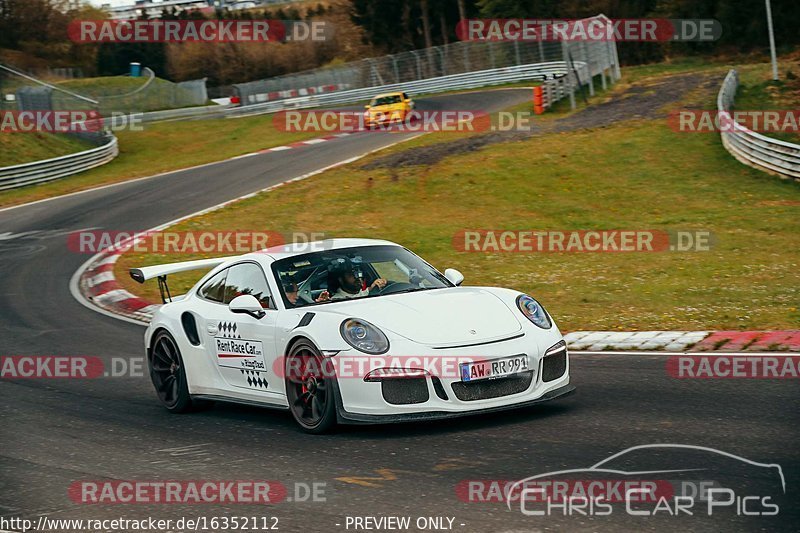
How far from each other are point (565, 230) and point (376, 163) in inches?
363

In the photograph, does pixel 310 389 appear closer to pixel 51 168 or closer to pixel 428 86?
pixel 51 168

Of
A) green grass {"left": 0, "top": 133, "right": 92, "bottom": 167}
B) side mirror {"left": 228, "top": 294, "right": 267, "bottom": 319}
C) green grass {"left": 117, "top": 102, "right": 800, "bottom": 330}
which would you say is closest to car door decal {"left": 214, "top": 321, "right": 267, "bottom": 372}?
side mirror {"left": 228, "top": 294, "right": 267, "bottom": 319}

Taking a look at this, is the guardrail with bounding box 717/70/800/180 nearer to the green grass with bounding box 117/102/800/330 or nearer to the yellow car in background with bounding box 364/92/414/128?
the green grass with bounding box 117/102/800/330

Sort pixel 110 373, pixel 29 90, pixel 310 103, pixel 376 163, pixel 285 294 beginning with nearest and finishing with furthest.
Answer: pixel 285 294 < pixel 110 373 < pixel 376 163 < pixel 29 90 < pixel 310 103

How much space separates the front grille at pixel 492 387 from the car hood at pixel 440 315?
0.28 metres

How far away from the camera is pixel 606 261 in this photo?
16.7 meters

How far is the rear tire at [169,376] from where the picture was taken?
8.70 m

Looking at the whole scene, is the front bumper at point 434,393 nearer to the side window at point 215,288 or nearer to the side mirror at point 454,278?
the side mirror at point 454,278

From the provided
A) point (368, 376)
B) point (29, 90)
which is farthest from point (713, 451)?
point (29, 90)

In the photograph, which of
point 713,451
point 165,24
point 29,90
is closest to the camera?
point 713,451

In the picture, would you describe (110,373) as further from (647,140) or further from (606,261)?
(647,140)

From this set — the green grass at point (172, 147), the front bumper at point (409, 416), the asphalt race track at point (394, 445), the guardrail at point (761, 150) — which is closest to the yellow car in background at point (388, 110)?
the green grass at point (172, 147)

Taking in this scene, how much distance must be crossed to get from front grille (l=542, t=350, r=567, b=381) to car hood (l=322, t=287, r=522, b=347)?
0.29 m

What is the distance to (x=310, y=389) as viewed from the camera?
7.28 meters
